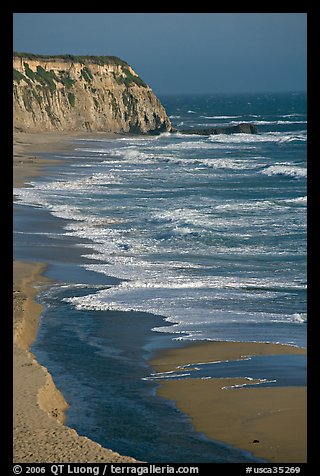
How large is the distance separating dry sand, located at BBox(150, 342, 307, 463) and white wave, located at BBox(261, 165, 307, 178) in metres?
34.3

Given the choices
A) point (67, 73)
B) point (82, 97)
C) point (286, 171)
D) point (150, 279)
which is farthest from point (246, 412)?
point (67, 73)

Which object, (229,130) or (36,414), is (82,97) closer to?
(229,130)

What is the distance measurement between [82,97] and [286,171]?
121 ft

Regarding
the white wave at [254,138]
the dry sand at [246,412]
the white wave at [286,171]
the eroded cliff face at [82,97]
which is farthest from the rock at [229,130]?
the dry sand at [246,412]

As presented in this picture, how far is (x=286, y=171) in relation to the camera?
1966 inches

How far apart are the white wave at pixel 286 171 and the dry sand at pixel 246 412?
1349 inches

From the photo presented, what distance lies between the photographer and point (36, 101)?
78.0m

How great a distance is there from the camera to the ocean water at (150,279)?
530 inches

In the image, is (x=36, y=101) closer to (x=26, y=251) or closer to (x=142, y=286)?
(x=26, y=251)

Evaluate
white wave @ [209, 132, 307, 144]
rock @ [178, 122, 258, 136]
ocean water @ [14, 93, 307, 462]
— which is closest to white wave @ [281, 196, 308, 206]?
ocean water @ [14, 93, 307, 462]

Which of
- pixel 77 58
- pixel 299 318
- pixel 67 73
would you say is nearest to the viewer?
pixel 299 318

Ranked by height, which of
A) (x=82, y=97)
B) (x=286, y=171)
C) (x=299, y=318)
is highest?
(x=82, y=97)

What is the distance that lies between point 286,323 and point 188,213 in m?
15.3
